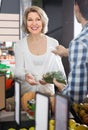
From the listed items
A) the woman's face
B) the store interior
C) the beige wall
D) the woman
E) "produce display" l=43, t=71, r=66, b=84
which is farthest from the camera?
the beige wall

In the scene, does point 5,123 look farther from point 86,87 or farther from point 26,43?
point 26,43

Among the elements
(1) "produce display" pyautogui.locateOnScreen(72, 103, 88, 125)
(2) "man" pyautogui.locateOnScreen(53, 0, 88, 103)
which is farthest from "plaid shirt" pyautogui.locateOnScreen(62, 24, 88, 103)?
(1) "produce display" pyautogui.locateOnScreen(72, 103, 88, 125)

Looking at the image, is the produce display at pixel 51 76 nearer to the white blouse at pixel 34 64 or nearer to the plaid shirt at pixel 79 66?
the white blouse at pixel 34 64

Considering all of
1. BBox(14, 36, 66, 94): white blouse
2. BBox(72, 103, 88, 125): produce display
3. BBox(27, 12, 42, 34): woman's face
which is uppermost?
BBox(27, 12, 42, 34): woman's face

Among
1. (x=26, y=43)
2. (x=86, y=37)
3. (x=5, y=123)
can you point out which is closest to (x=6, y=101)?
(x=5, y=123)

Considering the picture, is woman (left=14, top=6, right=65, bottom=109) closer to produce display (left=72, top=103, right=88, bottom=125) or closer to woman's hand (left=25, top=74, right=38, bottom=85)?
woman's hand (left=25, top=74, right=38, bottom=85)

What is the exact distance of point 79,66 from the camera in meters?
2.32

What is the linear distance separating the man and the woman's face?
1.17 metres

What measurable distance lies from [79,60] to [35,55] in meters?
1.33

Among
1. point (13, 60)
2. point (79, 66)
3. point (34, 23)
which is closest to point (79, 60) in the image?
point (79, 66)

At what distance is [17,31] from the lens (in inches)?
355

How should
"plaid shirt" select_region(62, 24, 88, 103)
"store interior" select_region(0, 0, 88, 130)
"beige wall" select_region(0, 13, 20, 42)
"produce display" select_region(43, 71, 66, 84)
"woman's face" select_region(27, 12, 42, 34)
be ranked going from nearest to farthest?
"store interior" select_region(0, 0, 88, 130) → "plaid shirt" select_region(62, 24, 88, 103) → "produce display" select_region(43, 71, 66, 84) → "woman's face" select_region(27, 12, 42, 34) → "beige wall" select_region(0, 13, 20, 42)

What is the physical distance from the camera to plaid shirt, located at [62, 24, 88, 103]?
91.1 inches

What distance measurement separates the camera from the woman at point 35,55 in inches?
137
